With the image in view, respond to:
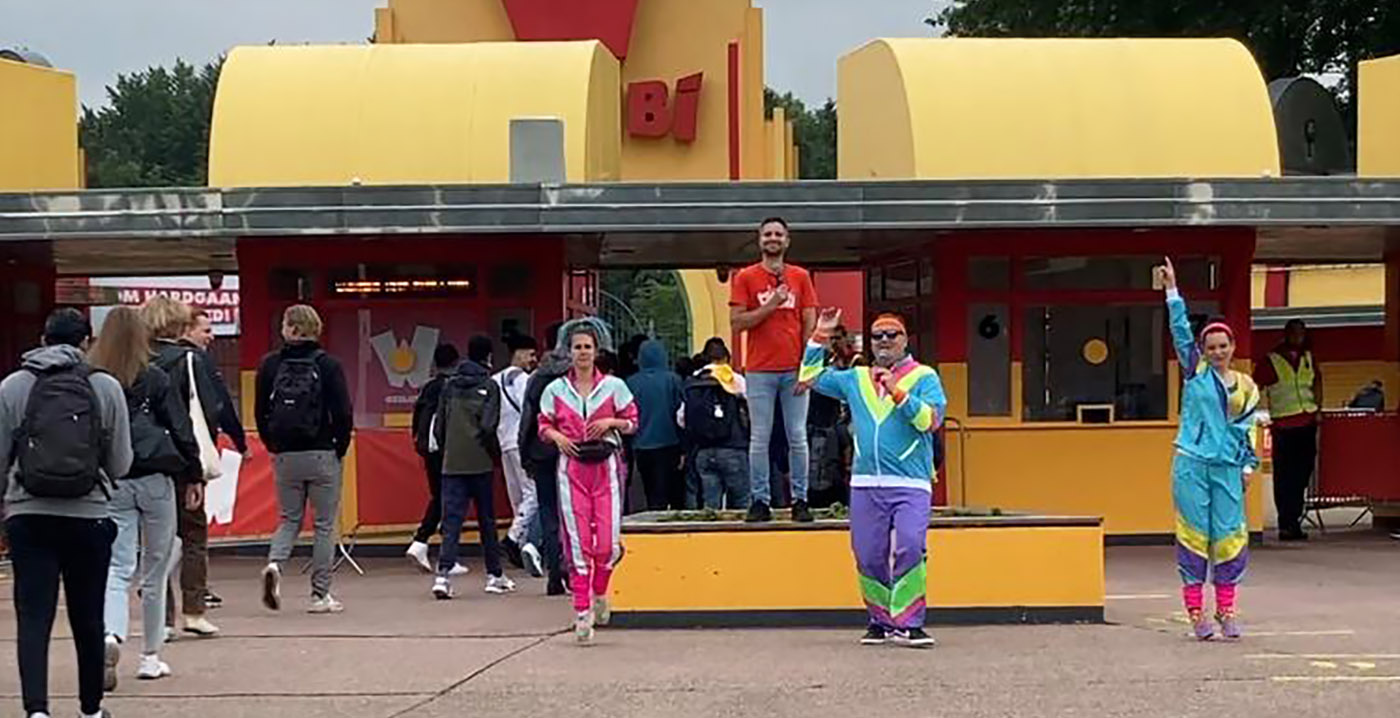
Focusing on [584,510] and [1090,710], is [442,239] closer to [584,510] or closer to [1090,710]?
[584,510]

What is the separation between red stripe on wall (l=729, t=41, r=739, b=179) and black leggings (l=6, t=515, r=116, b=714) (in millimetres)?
18779

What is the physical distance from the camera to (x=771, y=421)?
1057 centimetres

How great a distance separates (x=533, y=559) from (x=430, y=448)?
1.09m

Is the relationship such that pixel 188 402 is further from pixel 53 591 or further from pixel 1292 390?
pixel 1292 390

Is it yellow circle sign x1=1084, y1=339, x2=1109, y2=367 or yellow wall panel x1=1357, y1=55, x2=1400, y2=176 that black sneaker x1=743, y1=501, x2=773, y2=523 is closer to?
yellow circle sign x1=1084, y1=339, x2=1109, y2=367

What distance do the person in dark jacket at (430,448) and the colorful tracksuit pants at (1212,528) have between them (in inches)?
211

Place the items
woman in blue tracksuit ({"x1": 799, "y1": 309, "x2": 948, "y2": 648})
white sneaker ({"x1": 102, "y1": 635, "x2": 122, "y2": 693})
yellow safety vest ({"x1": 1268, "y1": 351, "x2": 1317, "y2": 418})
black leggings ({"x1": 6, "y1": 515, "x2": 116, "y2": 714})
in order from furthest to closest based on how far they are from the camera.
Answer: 1. yellow safety vest ({"x1": 1268, "y1": 351, "x2": 1317, "y2": 418})
2. woman in blue tracksuit ({"x1": 799, "y1": 309, "x2": 948, "y2": 648})
3. white sneaker ({"x1": 102, "y1": 635, "x2": 122, "y2": 693})
4. black leggings ({"x1": 6, "y1": 515, "x2": 116, "y2": 714})

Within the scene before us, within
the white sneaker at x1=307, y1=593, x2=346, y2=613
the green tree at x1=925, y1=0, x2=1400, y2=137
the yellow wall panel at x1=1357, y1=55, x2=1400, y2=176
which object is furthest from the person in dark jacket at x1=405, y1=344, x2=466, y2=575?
the green tree at x1=925, y1=0, x2=1400, y2=137

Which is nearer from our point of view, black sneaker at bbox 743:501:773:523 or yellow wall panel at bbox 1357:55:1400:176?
black sneaker at bbox 743:501:773:523

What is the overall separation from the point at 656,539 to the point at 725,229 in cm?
403

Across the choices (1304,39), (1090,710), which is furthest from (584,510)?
(1304,39)

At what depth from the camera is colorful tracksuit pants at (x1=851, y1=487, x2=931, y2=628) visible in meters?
9.42

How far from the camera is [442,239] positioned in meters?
15.2

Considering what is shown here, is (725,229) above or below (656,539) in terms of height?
above
